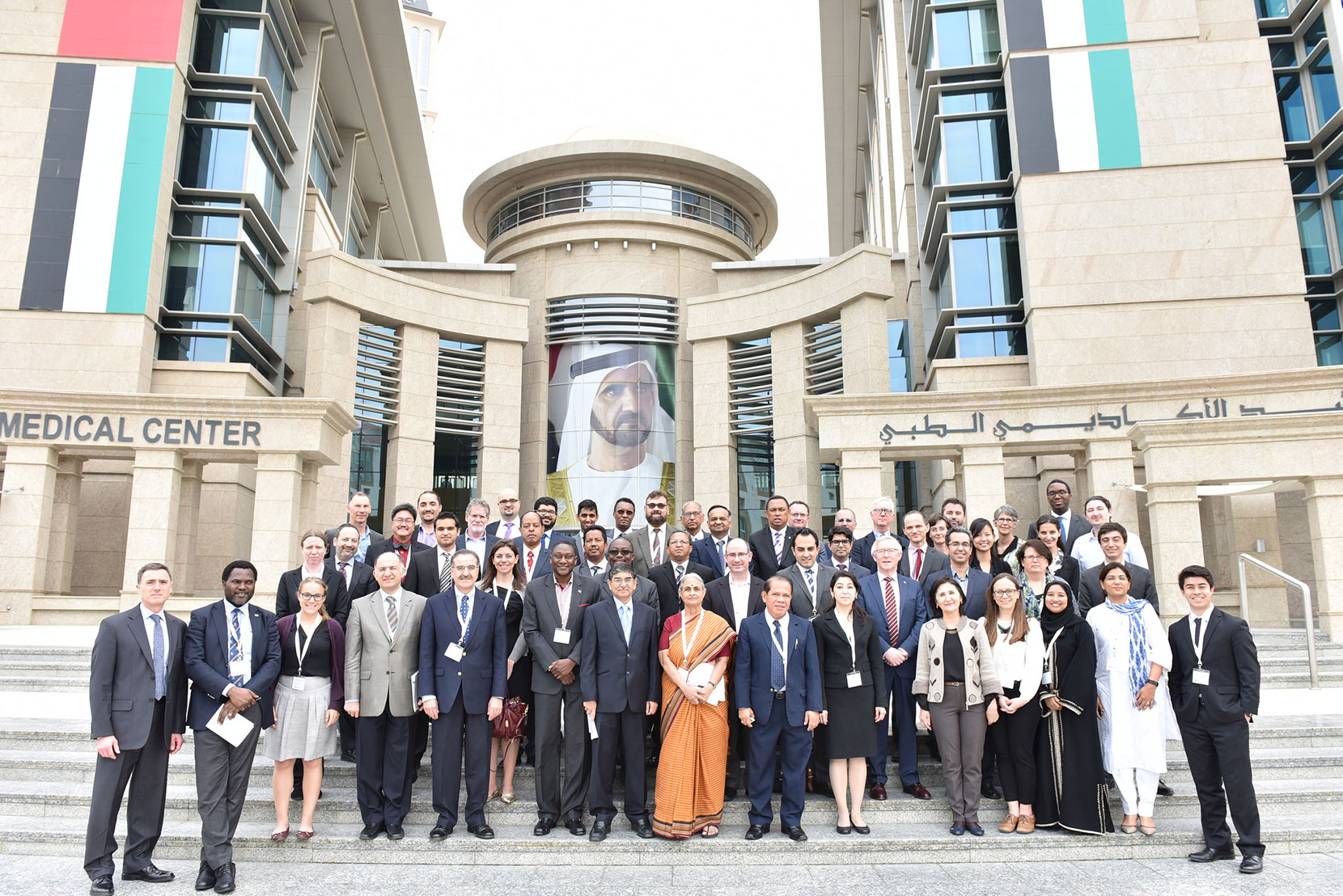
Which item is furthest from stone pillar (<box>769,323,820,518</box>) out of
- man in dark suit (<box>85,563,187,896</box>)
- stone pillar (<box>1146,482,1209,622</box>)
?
man in dark suit (<box>85,563,187,896</box>)

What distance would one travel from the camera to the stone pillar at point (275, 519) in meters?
16.7

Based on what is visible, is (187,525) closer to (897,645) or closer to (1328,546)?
(897,645)

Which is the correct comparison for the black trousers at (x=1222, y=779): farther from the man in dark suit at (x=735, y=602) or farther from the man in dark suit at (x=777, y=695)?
the man in dark suit at (x=735, y=602)

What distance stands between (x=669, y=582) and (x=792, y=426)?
16.1 metres

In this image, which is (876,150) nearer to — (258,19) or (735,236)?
(735,236)

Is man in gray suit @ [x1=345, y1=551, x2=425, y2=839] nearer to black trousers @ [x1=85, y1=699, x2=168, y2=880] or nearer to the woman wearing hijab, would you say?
black trousers @ [x1=85, y1=699, x2=168, y2=880]

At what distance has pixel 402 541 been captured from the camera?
25.6ft

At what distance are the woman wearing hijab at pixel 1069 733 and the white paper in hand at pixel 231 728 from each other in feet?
17.9

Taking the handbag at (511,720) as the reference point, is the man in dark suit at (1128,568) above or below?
above

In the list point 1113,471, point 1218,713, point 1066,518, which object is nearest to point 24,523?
point 1066,518

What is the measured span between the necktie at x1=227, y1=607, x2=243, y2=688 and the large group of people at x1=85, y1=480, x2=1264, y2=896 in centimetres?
1

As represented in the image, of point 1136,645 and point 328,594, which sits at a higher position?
point 328,594

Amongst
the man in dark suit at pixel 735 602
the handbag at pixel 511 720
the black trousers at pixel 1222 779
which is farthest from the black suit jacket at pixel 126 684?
the black trousers at pixel 1222 779

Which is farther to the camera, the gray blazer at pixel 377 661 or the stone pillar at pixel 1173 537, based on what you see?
the stone pillar at pixel 1173 537
